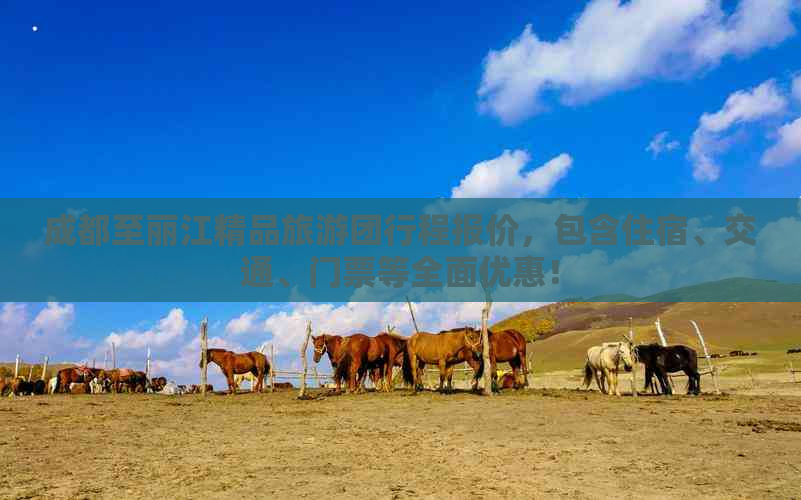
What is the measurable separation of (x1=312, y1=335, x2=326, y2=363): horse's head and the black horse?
49.3ft

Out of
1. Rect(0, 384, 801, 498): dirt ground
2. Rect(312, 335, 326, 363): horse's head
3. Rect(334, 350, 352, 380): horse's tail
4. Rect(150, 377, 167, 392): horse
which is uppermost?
Rect(312, 335, 326, 363): horse's head

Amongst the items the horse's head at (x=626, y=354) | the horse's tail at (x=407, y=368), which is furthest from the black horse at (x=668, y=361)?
the horse's tail at (x=407, y=368)

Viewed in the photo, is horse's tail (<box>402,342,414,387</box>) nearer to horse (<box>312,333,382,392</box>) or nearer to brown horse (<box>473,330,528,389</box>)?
horse (<box>312,333,382,392</box>)

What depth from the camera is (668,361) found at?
22.9m

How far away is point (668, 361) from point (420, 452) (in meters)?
16.4

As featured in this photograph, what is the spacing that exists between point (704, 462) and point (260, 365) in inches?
1045

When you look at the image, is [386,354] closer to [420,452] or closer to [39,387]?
[420,452]

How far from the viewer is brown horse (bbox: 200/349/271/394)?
2978 cm

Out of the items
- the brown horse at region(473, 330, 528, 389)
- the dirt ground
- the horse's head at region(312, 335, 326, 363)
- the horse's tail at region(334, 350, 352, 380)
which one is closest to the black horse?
the brown horse at region(473, 330, 528, 389)

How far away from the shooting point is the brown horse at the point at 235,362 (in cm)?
2978

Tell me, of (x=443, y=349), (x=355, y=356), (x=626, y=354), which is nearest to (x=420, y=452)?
(x=443, y=349)

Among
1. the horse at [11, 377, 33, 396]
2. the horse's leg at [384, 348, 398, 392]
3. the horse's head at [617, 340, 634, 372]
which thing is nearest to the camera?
the horse's head at [617, 340, 634, 372]

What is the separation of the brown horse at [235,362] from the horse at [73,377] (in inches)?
626

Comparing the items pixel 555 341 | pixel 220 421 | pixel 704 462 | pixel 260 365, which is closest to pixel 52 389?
pixel 260 365
